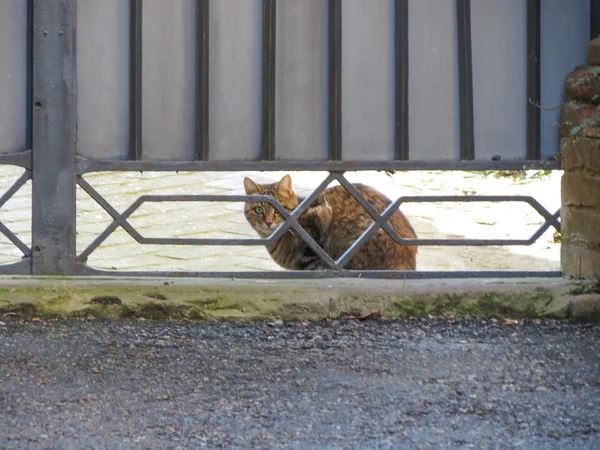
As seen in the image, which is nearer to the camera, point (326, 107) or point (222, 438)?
point (222, 438)

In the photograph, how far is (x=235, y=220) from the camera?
7500mm

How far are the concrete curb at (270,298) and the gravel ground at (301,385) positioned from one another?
9 centimetres

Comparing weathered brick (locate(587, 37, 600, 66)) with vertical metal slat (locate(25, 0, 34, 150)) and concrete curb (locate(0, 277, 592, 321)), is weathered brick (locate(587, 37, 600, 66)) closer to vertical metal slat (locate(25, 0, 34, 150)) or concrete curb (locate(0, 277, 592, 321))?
concrete curb (locate(0, 277, 592, 321))

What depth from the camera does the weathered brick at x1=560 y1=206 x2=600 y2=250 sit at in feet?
13.7

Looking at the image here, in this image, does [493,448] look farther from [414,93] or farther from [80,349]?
[414,93]

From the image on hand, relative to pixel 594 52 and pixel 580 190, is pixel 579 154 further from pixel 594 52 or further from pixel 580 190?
pixel 594 52

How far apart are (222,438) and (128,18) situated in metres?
2.15

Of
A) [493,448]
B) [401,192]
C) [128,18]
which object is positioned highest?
[128,18]

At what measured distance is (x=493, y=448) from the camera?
268 centimetres

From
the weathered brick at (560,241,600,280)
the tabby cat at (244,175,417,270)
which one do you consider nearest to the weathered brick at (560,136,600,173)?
the weathered brick at (560,241,600,280)

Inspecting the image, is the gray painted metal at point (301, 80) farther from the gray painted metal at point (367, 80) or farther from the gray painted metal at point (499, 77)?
the gray painted metal at point (499, 77)

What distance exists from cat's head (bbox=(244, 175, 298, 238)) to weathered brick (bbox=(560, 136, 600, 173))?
150 cm

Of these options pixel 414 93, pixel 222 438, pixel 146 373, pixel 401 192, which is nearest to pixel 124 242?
pixel 401 192

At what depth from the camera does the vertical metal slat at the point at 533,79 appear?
4.35 meters
